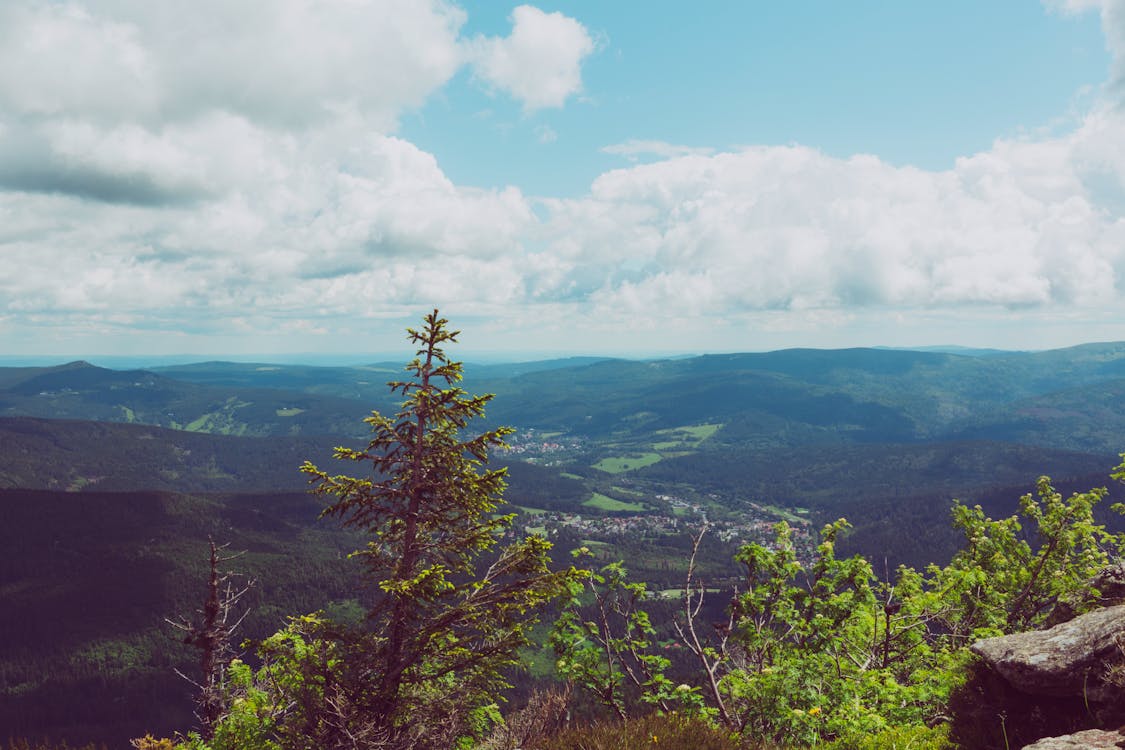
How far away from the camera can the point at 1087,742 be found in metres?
7.25

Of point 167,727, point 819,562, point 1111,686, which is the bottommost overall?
point 167,727

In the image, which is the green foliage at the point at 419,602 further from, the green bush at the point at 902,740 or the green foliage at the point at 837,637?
the green bush at the point at 902,740

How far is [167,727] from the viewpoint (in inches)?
6004

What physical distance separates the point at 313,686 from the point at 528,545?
6407 millimetres

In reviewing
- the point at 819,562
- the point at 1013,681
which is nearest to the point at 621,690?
the point at 819,562

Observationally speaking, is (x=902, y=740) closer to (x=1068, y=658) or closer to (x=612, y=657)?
(x=1068, y=658)

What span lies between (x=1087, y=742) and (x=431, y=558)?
42.8 ft

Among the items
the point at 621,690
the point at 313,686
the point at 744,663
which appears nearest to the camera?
the point at 313,686

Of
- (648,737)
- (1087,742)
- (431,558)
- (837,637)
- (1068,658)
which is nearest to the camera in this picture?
(1087,742)

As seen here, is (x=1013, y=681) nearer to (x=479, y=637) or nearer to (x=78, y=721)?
(x=479, y=637)

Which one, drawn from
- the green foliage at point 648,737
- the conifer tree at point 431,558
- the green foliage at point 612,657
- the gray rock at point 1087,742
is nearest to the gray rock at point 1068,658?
the gray rock at point 1087,742

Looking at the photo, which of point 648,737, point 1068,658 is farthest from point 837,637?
point 648,737

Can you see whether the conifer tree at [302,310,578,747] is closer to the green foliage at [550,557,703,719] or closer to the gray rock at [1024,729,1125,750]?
the green foliage at [550,557,703,719]

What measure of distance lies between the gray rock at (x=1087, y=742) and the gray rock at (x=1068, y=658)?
88 centimetres
